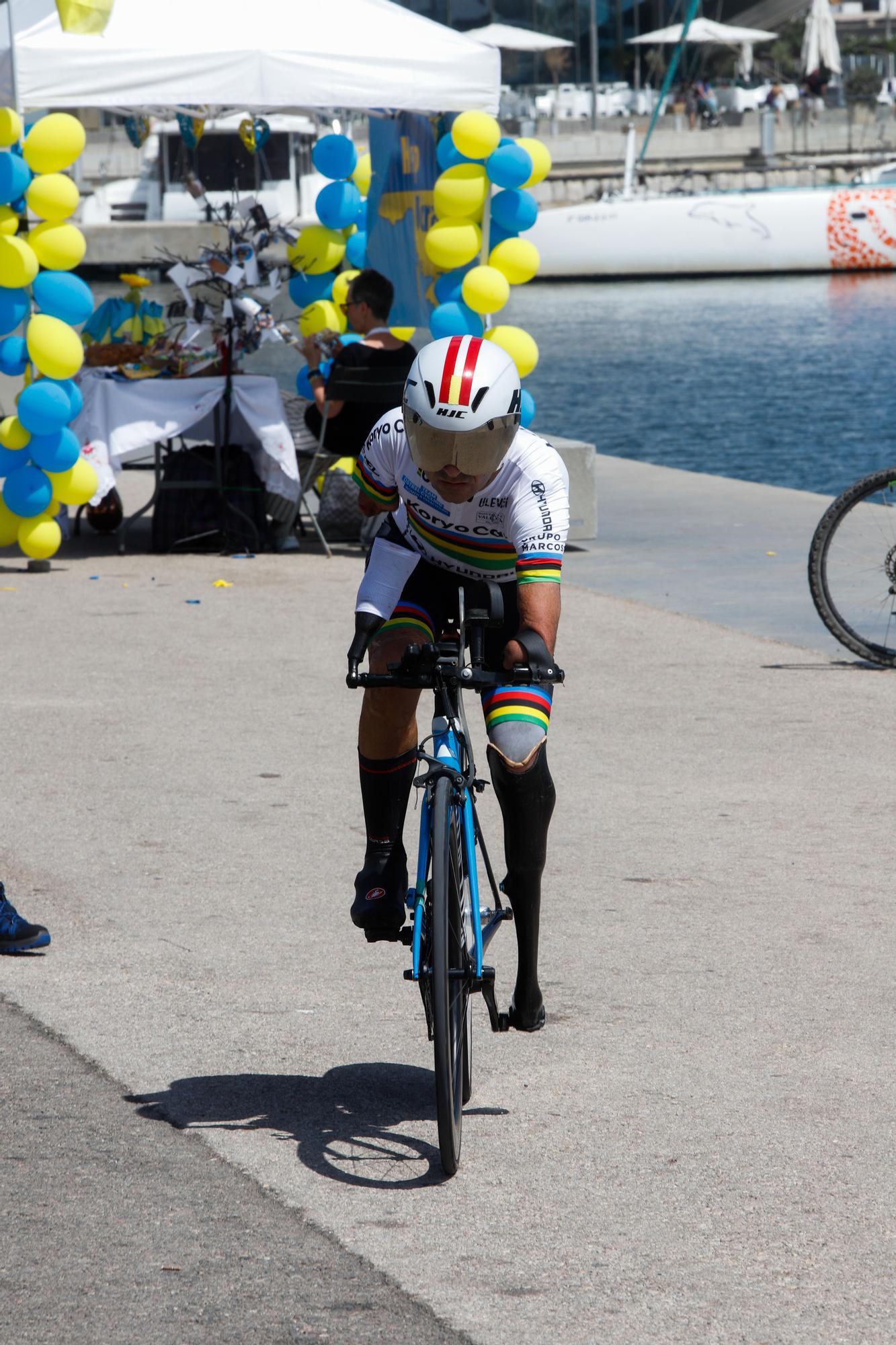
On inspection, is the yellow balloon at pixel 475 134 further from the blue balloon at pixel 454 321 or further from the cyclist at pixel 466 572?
the cyclist at pixel 466 572

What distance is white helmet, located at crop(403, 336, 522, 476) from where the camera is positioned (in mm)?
3973

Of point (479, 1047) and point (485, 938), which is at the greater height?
point (485, 938)

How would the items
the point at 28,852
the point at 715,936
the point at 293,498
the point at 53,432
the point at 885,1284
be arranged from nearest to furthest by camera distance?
the point at 885,1284, the point at 715,936, the point at 28,852, the point at 53,432, the point at 293,498

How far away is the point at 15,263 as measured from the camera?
10.7 metres

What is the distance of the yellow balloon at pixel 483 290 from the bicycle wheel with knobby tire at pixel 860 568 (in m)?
3.93

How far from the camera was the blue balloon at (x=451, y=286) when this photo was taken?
12.8 meters

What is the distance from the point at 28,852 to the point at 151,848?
398 millimetres

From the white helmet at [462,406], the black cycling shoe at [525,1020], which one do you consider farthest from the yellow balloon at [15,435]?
the black cycling shoe at [525,1020]

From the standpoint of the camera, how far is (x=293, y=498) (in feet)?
40.2

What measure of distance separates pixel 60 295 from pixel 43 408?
687mm

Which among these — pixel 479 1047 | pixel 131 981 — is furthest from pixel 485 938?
pixel 131 981

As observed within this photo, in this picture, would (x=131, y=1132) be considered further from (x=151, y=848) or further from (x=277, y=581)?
(x=277, y=581)

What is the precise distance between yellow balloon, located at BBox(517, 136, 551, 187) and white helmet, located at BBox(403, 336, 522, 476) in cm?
869

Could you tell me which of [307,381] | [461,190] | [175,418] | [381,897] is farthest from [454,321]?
[381,897]
